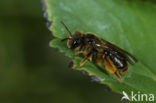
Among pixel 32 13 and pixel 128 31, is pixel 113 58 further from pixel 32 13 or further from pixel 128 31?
pixel 32 13

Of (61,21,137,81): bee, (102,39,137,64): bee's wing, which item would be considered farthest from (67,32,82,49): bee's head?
(102,39,137,64): bee's wing

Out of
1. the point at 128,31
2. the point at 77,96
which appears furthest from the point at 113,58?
the point at 77,96

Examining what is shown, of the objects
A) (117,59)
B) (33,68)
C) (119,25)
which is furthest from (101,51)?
(33,68)

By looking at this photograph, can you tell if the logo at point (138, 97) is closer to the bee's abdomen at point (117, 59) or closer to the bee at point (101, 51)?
the bee at point (101, 51)

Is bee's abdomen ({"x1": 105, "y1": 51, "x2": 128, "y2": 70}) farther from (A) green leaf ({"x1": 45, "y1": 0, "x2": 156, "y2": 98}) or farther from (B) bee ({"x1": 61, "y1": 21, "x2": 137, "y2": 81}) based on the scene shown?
(A) green leaf ({"x1": 45, "y1": 0, "x2": 156, "y2": 98})

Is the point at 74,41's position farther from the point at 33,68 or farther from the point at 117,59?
the point at 33,68
